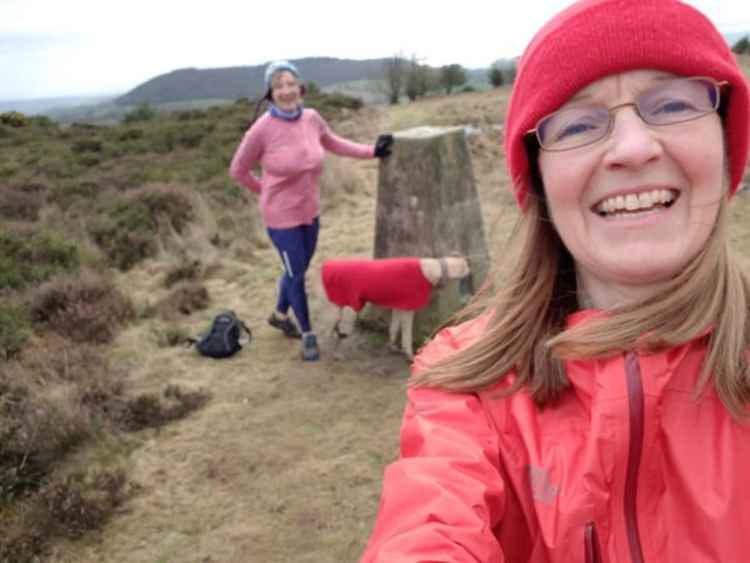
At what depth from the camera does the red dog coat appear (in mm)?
4316

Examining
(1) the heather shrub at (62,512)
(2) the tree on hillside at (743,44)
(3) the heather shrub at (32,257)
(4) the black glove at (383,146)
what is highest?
(2) the tree on hillside at (743,44)

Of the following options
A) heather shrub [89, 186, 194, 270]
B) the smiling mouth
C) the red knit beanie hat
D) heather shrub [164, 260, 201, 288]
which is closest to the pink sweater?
heather shrub [164, 260, 201, 288]

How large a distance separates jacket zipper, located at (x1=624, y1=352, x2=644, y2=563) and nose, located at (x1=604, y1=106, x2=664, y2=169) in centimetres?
36

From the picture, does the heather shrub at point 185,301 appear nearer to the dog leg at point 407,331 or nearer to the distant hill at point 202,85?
the dog leg at point 407,331

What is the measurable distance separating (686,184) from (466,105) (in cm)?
2207

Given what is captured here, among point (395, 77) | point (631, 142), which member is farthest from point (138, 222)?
point (395, 77)

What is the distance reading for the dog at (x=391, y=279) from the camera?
432 centimetres

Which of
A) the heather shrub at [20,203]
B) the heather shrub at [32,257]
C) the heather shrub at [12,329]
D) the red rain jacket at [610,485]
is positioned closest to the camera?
the red rain jacket at [610,485]

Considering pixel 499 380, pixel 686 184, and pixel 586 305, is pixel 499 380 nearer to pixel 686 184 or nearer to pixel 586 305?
pixel 586 305

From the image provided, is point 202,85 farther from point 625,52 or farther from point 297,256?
point 625,52

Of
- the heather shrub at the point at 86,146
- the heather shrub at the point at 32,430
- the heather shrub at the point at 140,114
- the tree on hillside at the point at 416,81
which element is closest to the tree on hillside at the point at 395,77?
the tree on hillside at the point at 416,81

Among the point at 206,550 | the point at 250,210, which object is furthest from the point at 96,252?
the point at 206,550

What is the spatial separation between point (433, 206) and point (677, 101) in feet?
11.7

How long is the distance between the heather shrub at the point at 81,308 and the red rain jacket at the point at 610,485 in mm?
4683
